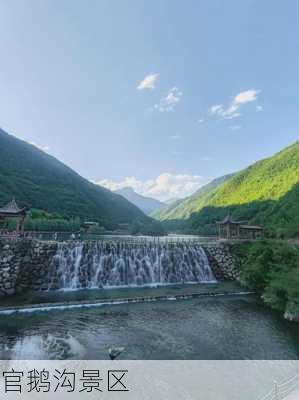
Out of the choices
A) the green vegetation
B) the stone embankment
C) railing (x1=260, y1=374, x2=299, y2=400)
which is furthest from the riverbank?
railing (x1=260, y1=374, x2=299, y2=400)

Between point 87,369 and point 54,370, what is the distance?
987 millimetres

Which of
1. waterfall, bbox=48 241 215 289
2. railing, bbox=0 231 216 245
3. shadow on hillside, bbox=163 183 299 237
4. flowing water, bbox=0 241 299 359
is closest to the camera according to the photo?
flowing water, bbox=0 241 299 359

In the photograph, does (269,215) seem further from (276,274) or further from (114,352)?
(114,352)

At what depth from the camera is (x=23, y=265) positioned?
1769 centimetres

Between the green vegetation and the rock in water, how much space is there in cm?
891

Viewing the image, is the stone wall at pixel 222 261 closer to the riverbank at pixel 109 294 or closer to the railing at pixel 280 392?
the riverbank at pixel 109 294

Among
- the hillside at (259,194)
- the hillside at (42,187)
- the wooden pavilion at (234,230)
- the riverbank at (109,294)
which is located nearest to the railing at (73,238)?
the wooden pavilion at (234,230)

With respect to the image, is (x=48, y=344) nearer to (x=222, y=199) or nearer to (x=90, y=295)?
(x=90, y=295)

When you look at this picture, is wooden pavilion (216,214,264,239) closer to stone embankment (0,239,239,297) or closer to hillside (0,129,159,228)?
stone embankment (0,239,239,297)

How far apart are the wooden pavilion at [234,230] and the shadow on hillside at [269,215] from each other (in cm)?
165

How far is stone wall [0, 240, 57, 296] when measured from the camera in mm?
16375

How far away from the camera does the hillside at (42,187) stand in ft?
220

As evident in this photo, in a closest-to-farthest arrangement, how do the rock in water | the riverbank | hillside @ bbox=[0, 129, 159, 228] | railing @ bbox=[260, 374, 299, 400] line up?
1. railing @ bbox=[260, 374, 299, 400]
2. the rock in water
3. the riverbank
4. hillside @ bbox=[0, 129, 159, 228]

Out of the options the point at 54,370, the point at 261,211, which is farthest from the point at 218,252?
the point at 261,211
